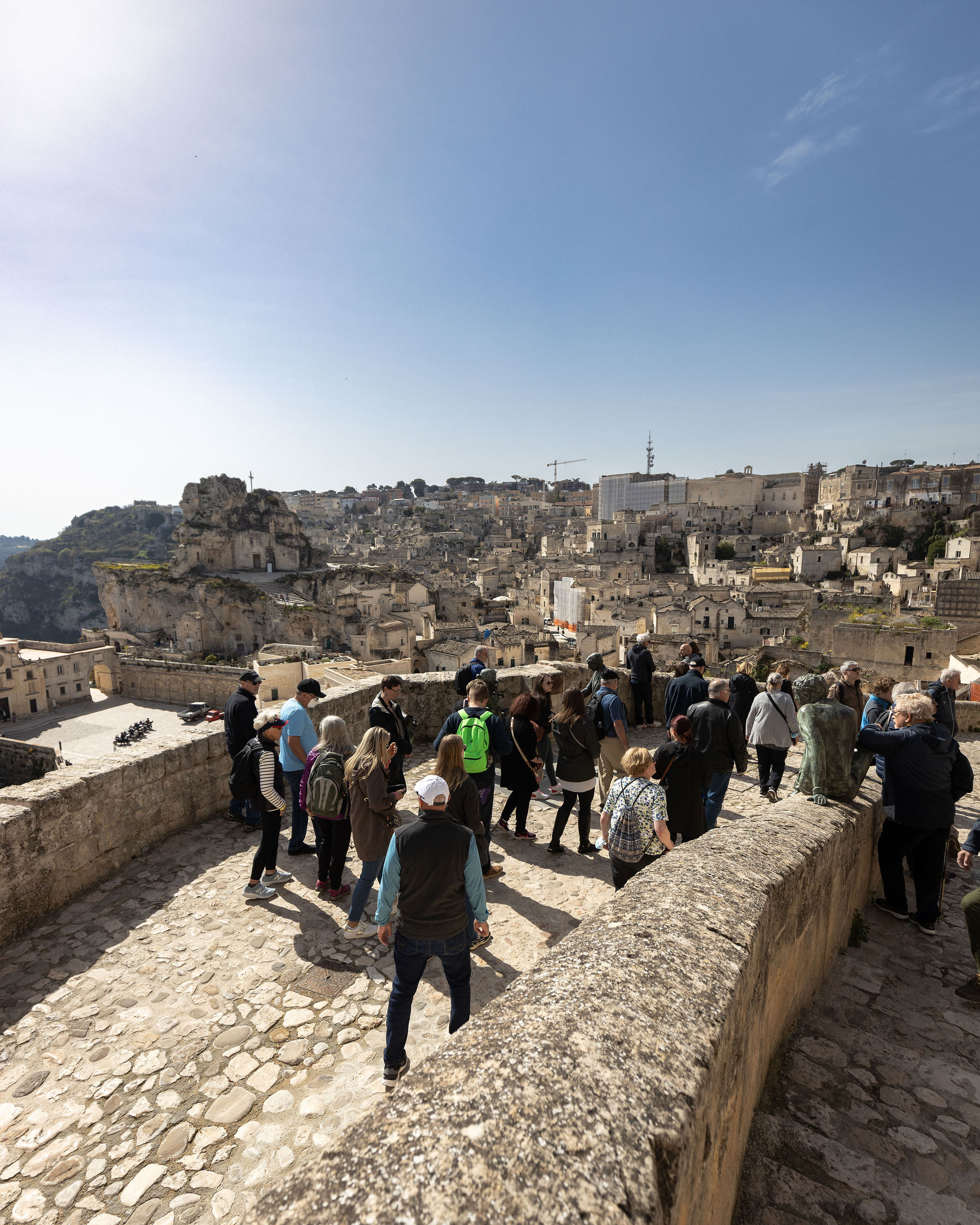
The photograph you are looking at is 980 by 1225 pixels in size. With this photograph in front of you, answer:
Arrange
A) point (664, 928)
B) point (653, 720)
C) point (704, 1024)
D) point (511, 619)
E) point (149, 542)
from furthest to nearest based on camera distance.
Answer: point (149, 542)
point (511, 619)
point (653, 720)
point (664, 928)
point (704, 1024)

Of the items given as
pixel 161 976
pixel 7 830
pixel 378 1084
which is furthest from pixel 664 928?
pixel 7 830

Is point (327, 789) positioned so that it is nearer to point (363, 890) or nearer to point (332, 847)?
point (332, 847)

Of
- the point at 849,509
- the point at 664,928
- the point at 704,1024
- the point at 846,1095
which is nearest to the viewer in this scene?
the point at 704,1024

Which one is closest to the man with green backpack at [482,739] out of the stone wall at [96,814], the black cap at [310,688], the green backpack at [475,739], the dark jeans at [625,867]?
the green backpack at [475,739]

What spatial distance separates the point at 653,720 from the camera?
30.7 ft

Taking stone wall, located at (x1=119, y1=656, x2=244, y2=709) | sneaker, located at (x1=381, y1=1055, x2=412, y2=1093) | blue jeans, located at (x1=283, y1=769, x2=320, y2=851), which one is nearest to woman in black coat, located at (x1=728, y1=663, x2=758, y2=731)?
blue jeans, located at (x1=283, y1=769, x2=320, y2=851)

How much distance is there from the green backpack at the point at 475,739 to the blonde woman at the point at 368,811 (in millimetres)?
800

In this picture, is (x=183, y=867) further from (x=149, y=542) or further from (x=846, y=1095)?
(x=149, y=542)

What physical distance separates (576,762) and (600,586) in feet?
171

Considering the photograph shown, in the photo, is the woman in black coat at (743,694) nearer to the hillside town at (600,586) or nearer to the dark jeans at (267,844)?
the dark jeans at (267,844)

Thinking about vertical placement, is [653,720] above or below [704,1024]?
below

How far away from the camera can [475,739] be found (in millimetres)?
4992

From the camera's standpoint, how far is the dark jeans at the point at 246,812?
5.95 m

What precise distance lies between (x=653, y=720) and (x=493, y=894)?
5080mm
